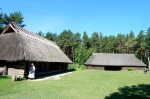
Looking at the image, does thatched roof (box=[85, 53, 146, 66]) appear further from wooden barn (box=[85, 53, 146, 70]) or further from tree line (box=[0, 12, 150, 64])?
tree line (box=[0, 12, 150, 64])

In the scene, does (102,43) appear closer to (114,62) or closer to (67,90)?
(114,62)

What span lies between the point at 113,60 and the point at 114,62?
938 mm

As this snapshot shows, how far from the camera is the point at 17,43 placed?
20219mm

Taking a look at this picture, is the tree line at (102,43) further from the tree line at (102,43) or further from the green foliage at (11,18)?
the green foliage at (11,18)

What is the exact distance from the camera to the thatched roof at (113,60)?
153ft

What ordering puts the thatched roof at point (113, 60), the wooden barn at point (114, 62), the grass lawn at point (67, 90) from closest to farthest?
the grass lawn at point (67, 90)
the wooden barn at point (114, 62)
the thatched roof at point (113, 60)

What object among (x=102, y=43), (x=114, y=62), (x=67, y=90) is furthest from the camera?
(x=102, y=43)

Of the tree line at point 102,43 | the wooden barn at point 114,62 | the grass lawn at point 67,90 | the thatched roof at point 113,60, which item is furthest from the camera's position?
the tree line at point 102,43

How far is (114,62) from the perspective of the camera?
47.2 meters

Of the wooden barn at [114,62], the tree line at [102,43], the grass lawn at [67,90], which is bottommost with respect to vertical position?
the grass lawn at [67,90]

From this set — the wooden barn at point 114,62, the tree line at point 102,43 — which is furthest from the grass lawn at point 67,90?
the tree line at point 102,43

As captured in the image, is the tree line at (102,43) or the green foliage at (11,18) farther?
the tree line at (102,43)

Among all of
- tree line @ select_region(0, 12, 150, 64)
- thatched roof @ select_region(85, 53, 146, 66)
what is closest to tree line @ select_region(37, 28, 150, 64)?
tree line @ select_region(0, 12, 150, 64)

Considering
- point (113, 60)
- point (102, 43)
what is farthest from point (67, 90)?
point (102, 43)
